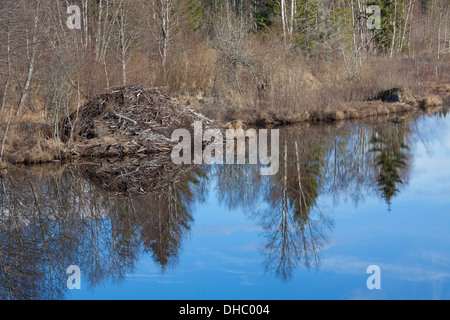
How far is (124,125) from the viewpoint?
16.6m

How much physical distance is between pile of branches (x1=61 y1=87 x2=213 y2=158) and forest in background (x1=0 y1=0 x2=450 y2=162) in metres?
0.58

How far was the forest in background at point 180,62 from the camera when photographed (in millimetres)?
16625

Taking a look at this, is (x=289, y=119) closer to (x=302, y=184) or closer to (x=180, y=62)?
(x=180, y=62)

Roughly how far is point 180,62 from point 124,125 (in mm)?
10213

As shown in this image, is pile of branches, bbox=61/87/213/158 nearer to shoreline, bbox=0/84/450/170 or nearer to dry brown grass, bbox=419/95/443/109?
shoreline, bbox=0/84/450/170

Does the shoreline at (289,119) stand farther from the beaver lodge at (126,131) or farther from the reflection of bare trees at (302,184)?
the reflection of bare trees at (302,184)

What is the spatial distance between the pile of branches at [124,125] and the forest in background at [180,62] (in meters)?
0.58

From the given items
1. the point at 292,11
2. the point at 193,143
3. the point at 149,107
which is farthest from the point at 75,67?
the point at 292,11

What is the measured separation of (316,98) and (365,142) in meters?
6.61

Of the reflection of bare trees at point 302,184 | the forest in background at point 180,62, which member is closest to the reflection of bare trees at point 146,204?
the reflection of bare trees at point 302,184

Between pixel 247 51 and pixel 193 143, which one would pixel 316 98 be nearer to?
pixel 247 51

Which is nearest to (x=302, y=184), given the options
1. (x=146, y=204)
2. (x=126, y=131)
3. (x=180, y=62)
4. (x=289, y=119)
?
(x=146, y=204)

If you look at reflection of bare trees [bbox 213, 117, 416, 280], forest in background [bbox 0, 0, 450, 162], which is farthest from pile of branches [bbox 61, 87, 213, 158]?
reflection of bare trees [bbox 213, 117, 416, 280]

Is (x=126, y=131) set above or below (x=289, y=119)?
below
